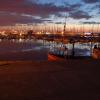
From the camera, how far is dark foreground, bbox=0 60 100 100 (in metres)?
6.98

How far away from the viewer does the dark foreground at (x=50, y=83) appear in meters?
6.98

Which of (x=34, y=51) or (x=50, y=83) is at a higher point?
(x=50, y=83)

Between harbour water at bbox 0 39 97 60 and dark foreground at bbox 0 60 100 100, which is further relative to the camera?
harbour water at bbox 0 39 97 60

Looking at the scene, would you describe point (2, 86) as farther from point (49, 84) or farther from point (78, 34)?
point (78, 34)

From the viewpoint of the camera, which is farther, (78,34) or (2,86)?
(78,34)

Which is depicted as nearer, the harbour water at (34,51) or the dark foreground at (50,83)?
the dark foreground at (50,83)

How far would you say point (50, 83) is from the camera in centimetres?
839

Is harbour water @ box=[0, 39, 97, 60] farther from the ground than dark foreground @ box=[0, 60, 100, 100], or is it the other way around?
dark foreground @ box=[0, 60, 100, 100]

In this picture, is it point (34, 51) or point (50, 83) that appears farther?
point (34, 51)

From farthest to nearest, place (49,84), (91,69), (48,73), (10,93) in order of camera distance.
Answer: (91,69) → (48,73) → (49,84) → (10,93)

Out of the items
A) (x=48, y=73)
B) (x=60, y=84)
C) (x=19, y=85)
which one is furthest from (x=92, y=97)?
(x=48, y=73)

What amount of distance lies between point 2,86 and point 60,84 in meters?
1.64

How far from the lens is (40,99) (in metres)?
6.64

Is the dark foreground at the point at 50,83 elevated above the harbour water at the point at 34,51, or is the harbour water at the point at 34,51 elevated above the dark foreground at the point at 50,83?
the dark foreground at the point at 50,83
